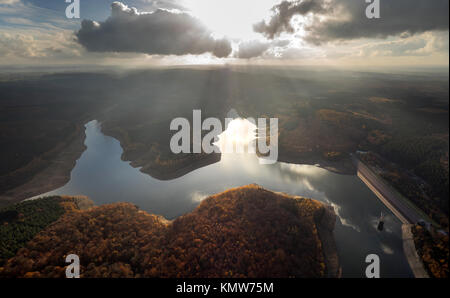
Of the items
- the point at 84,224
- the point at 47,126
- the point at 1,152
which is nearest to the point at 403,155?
the point at 84,224

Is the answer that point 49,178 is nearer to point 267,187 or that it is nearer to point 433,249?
point 267,187
